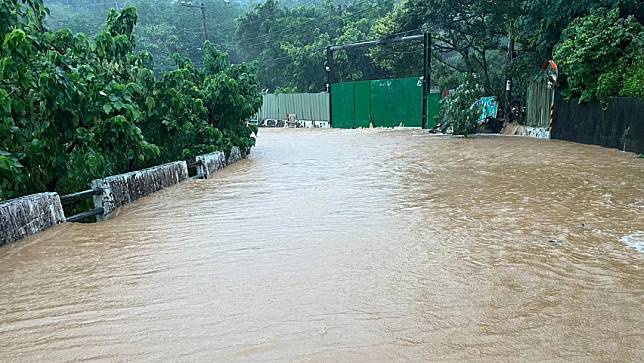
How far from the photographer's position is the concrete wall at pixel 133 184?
7264 mm

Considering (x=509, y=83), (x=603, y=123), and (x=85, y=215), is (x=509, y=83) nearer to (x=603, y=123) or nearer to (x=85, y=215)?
(x=603, y=123)

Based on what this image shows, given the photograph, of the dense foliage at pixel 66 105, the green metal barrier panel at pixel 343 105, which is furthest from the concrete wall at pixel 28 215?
the green metal barrier panel at pixel 343 105

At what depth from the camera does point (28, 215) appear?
577 centimetres

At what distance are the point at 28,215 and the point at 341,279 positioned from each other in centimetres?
349

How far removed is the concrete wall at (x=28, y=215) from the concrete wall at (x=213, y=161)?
482cm

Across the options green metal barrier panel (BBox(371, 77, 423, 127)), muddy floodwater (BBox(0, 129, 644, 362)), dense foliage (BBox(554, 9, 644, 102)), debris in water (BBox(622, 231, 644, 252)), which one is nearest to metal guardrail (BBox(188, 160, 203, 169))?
muddy floodwater (BBox(0, 129, 644, 362))

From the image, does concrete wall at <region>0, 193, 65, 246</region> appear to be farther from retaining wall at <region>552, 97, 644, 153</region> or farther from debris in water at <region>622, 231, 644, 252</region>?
retaining wall at <region>552, 97, 644, 153</region>

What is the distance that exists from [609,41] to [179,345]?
14.4m

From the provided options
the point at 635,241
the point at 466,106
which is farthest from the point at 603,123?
the point at 635,241

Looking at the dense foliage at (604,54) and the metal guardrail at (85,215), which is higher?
the dense foliage at (604,54)

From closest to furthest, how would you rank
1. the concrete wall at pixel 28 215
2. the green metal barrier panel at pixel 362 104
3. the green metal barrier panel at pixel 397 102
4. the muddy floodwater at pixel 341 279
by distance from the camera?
the muddy floodwater at pixel 341 279 → the concrete wall at pixel 28 215 → the green metal barrier panel at pixel 397 102 → the green metal barrier panel at pixel 362 104

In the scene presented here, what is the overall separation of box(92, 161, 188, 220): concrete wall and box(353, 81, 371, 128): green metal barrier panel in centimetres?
1875

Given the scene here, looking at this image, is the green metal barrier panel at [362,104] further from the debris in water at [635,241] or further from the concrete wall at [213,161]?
the debris in water at [635,241]

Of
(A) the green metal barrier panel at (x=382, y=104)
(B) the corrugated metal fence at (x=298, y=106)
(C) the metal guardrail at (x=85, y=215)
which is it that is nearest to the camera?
(C) the metal guardrail at (x=85, y=215)
